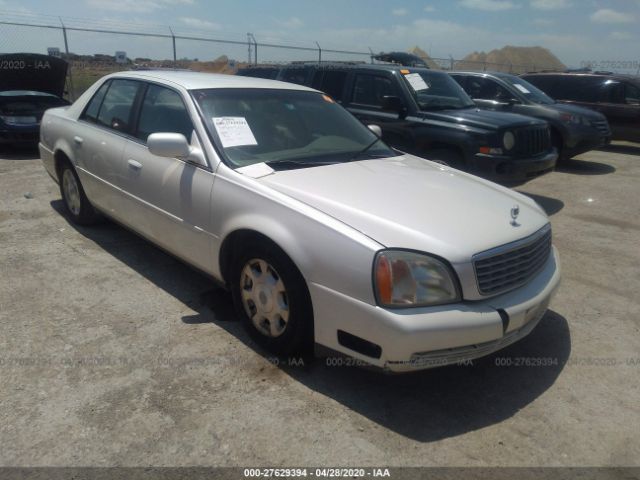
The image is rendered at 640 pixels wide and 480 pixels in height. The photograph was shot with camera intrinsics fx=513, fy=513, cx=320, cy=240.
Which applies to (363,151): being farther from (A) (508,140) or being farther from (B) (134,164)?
(A) (508,140)

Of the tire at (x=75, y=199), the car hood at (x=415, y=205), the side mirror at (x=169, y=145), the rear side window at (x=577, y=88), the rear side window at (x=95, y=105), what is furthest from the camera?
the rear side window at (x=577, y=88)

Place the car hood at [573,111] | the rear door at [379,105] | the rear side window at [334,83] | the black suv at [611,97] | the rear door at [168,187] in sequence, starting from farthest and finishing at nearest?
the black suv at [611,97] → the car hood at [573,111] → the rear side window at [334,83] → the rear door at [379,105] → the rear door at [168,187]

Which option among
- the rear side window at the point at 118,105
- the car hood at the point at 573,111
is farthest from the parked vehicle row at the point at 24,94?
the car hood at the point at 573,111

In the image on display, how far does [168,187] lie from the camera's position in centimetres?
360

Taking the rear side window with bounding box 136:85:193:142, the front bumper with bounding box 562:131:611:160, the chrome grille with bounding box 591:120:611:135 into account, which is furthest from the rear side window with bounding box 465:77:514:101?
the rear side window with bounding box 136:85:193:142

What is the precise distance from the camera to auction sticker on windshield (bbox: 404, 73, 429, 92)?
21.9 ft

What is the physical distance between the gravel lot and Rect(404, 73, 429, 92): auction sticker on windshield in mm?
3375

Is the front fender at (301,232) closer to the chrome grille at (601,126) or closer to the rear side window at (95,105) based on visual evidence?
the rear side window at (95,105)

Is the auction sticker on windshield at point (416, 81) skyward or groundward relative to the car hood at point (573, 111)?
skyward

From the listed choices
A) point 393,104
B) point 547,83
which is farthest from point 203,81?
point 547,83

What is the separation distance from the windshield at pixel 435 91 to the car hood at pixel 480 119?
25cm

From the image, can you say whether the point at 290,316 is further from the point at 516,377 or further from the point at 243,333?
the point at 516,377

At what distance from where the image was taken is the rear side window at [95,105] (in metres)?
4.71

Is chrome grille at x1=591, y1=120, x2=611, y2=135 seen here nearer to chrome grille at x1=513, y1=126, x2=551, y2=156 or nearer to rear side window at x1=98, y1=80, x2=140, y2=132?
chrome grille at x1=513, y1=126, x2=551, y2=156
